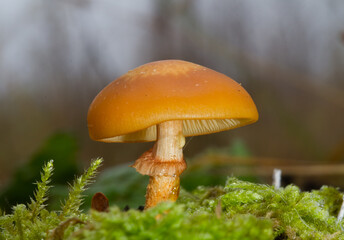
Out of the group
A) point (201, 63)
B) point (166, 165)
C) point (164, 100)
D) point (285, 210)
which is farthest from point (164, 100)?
point (201, 63)

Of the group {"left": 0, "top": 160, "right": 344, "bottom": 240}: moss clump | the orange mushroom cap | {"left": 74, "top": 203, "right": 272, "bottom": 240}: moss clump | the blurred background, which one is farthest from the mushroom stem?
the blurred background

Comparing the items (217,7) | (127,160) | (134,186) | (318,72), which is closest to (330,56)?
(318,72)

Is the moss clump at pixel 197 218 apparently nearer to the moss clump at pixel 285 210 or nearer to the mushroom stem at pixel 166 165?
the moss clump at pixel 285 210

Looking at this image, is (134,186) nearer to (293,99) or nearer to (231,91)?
(231,91)

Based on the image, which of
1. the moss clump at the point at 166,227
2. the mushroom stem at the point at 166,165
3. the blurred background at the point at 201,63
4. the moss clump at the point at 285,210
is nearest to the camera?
the moss clump at the point at 166,227

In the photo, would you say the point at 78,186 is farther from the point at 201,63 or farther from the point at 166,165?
the point at 201,63

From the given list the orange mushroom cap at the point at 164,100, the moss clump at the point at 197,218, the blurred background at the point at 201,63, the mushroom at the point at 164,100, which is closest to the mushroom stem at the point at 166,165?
the mushroom at the point at 164,100
